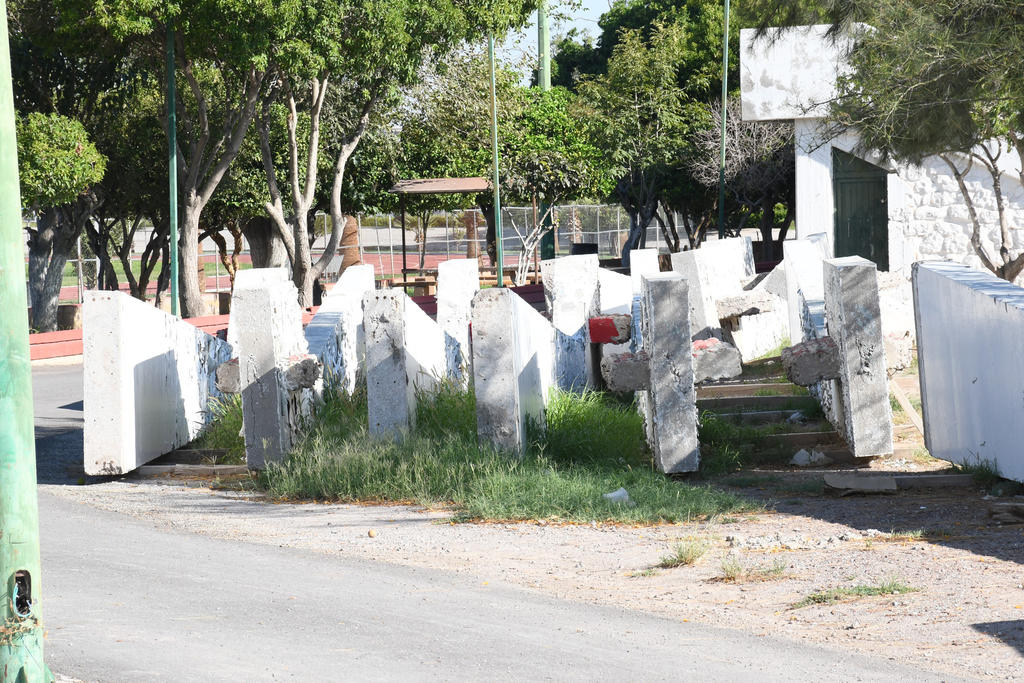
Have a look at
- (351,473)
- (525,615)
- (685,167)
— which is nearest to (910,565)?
(525,615)

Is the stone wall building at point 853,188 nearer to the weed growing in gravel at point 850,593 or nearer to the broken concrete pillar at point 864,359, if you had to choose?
the broken concrete pillar at point 864,359

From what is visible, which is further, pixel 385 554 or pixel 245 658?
pixel 385 554

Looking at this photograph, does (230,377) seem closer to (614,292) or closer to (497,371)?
(497,371)

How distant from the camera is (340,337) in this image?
432 inches

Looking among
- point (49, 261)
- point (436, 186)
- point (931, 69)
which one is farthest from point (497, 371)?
point (436, 186)

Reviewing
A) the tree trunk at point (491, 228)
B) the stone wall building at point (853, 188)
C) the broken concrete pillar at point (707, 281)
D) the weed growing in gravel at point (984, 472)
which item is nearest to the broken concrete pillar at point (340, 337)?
the broken concrete pillar at point (707, 281)

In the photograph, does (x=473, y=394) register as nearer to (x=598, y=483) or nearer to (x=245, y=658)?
(x=598, y=483)

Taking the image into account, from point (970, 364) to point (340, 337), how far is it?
5591 mm

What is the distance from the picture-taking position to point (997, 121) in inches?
466

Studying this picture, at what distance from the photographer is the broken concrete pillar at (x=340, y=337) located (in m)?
10.5

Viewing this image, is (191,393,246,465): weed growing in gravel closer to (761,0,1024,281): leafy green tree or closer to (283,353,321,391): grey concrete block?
(283,353,321,391): grey concrete block

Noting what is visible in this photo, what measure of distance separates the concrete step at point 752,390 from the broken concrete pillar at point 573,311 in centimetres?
123

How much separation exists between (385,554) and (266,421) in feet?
8.58

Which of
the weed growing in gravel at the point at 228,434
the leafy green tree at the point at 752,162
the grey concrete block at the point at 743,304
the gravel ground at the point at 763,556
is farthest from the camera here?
the leafy green tree at the point at 752,162
